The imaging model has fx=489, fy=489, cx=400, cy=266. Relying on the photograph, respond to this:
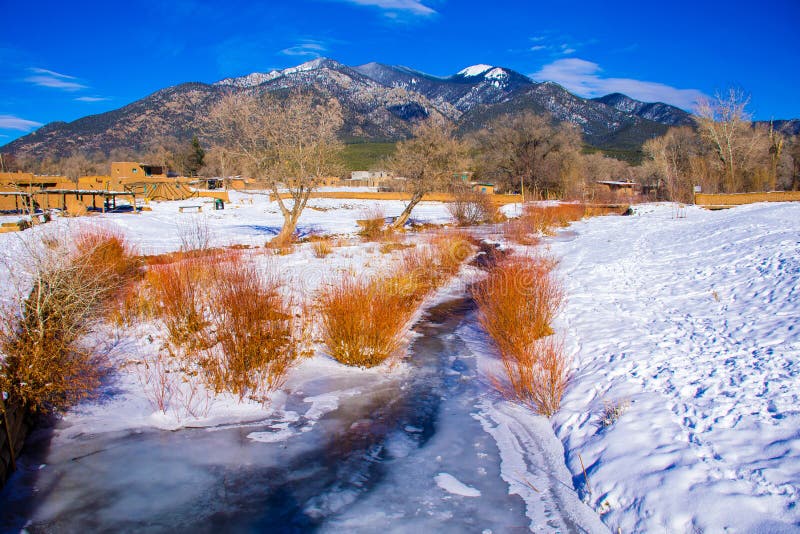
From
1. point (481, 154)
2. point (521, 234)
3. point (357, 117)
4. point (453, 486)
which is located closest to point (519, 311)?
point (453, 486)

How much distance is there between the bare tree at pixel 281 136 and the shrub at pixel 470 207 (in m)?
9.29

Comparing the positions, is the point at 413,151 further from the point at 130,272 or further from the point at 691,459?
the point at 691,459

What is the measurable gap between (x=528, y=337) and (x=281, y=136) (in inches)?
580

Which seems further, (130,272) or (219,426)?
(130,272)

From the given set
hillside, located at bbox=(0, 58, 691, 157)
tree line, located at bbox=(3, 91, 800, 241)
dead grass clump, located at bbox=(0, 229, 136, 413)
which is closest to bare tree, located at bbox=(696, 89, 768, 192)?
tree line, located at bbox=(3, 91, 800, 241)

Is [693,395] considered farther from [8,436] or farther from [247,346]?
[8,436]

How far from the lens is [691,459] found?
11.5 ft

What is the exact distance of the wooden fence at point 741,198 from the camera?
24172mm

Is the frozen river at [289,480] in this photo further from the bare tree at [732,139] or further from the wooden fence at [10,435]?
the bare tree at [732,139]

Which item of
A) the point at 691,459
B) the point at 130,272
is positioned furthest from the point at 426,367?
the point at 130,272

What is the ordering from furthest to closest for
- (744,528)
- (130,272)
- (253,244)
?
(253,244)
(130,272)
(744,528)

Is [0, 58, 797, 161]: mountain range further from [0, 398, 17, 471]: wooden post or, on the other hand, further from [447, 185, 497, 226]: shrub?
[0, 398, 17, 471]: wooden post

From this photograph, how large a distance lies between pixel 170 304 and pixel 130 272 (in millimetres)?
3267

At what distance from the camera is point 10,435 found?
3709 millimetres
